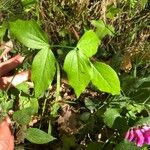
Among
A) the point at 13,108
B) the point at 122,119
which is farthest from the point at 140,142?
the point at 13,108

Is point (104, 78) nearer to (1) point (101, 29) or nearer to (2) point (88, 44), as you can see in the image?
(2) point (88, 44)

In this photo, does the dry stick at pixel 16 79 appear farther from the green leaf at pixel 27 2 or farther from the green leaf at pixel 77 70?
A: the green leaf at pixel 77 70

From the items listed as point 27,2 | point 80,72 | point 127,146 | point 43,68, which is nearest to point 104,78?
point 80,72

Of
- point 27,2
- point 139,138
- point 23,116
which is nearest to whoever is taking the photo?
point 139,138

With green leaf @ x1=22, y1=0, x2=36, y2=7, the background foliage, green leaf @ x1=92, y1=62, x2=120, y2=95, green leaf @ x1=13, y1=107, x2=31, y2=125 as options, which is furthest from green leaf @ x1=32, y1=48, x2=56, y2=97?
green leaf @ x1=22, y1=0, x2=36, y2=7

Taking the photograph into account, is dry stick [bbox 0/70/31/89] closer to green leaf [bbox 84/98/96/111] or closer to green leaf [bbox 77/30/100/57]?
green leaf [bbox 84/98/96/111]

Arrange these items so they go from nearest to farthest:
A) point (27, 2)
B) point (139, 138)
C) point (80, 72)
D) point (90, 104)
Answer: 1. point (80, 72)
2. point (139, 138)
3. point (90, 104)
4. point (27, 2)

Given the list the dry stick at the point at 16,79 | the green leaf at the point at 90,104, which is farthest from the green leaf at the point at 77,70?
the dry stick at the point at 16,79
